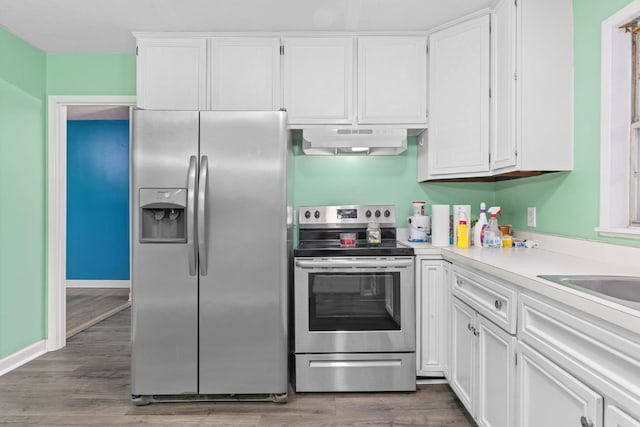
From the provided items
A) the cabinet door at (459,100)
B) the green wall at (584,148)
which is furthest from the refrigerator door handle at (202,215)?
the green wall at (584,148)

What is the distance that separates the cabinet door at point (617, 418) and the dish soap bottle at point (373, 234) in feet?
6.15

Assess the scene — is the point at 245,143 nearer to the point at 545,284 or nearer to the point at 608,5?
the point at 545,284

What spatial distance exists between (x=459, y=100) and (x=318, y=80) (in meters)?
0.94

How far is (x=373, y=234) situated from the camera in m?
2.90

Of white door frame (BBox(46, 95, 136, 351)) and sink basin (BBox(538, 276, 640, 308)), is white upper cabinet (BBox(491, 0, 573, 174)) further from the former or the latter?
white door frame (BBox(46, 95, 136, 351))

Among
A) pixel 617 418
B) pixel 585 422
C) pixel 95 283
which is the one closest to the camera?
pixel 617 418

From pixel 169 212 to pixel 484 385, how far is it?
1.87 meters

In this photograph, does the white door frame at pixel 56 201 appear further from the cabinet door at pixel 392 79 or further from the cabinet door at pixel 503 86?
the cabinet door at pixel 503 86

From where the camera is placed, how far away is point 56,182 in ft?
Answer: 10.6

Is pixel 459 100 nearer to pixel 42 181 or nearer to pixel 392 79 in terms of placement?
pixel 392 79

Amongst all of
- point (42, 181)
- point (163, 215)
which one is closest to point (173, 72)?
point (163, 215)

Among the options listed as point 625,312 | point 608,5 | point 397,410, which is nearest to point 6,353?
point 397,410

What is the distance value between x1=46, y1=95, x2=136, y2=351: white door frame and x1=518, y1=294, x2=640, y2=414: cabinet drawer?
3.09 meters

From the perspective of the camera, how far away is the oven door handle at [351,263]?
2.45 metres
